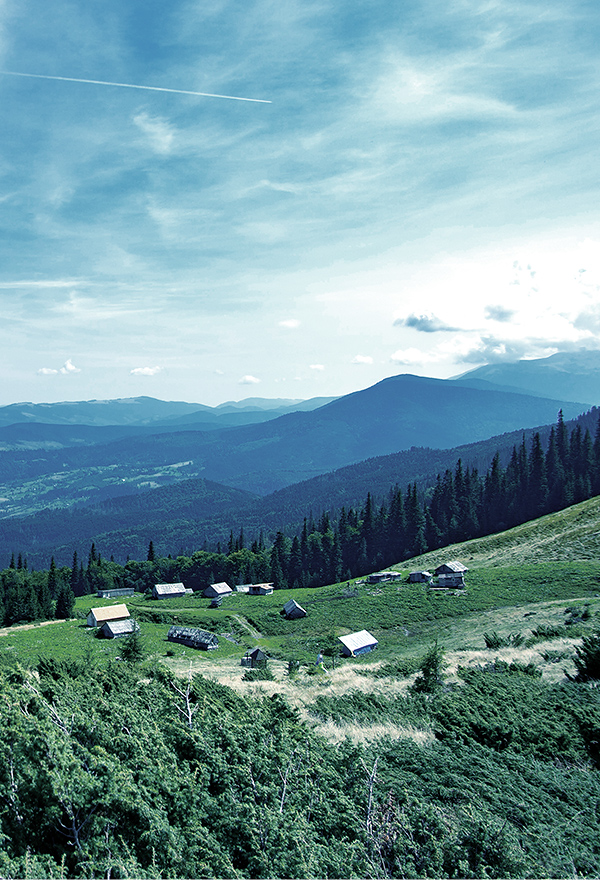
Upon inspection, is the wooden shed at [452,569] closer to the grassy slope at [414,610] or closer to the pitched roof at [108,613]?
the grassy slope at [414,610]

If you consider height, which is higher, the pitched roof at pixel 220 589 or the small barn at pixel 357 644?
the small barn at pixel 357 644

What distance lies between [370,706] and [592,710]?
764cm

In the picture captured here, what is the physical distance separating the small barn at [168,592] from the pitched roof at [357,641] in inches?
2552

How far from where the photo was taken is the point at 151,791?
8430 millimetres

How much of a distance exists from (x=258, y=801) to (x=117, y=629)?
214 ft

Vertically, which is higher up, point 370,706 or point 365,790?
point 365,790

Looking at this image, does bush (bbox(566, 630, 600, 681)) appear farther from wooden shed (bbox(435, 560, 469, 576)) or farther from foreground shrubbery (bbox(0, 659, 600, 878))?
wooden shed (bbox(435, 560, 469, 576))

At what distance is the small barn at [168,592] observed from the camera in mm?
106000

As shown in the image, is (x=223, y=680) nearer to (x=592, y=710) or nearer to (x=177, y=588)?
(x=592, y=710)

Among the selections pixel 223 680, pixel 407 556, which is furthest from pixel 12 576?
pixel 223 680

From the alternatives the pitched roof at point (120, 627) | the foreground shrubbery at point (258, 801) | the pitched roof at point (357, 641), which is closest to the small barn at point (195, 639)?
the pitched roof at point (120, 627)

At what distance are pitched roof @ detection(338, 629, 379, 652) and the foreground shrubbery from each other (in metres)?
38.4

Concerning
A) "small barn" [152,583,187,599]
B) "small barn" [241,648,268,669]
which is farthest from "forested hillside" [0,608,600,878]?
"small barn" [152,583,187,599]

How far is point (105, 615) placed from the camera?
237 ft
